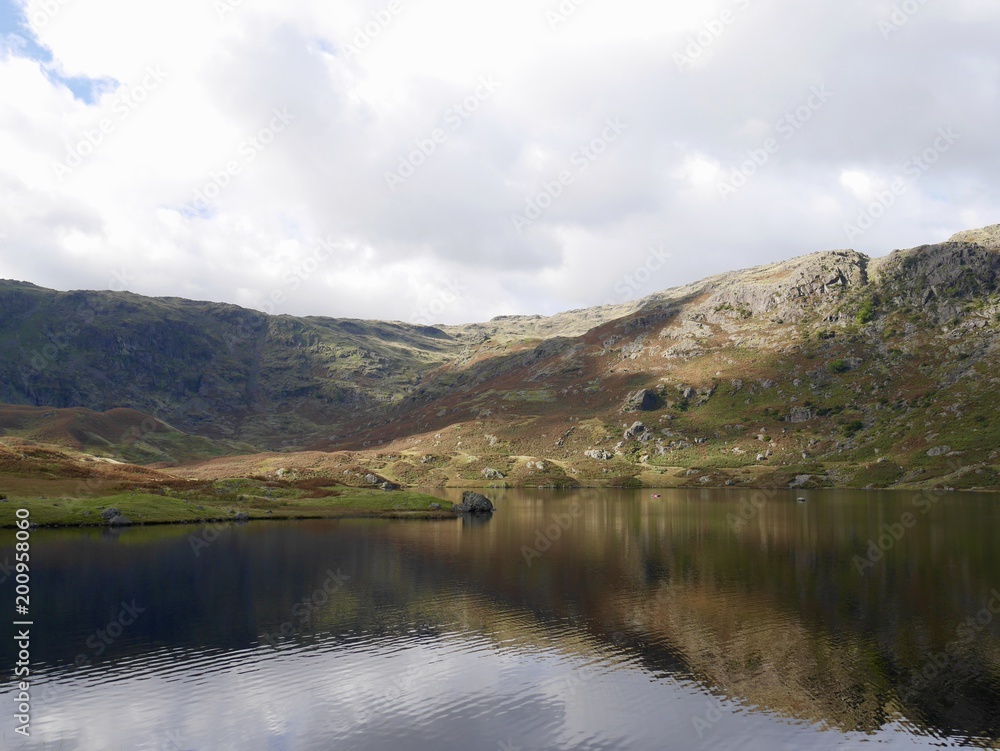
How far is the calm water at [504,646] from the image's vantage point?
31562 mm

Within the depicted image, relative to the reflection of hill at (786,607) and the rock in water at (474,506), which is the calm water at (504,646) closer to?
the reflection of hill at (786,607)

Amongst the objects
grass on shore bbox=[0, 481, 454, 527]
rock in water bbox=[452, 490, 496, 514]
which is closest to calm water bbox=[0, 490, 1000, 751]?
grass on shore bbox=[0, 481, 454, 527]

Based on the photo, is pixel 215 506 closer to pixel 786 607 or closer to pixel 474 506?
pixel 474 506

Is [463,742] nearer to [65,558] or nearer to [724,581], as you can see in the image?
[724,581]

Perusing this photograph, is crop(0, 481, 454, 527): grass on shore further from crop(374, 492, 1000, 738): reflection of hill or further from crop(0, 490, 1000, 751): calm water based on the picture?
crop(374, 492, 1000, 738): reflection of hill

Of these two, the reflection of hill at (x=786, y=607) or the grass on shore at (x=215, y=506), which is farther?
the grass on shore at (x=215, y=506)

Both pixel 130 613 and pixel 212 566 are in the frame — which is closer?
pixel 130 613

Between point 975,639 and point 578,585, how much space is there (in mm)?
32146

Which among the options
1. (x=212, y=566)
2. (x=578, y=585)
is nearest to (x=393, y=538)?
(x=212, y=566)

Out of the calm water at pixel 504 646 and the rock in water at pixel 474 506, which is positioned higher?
the calm water at pixel 504 646

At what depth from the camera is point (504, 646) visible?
145ft

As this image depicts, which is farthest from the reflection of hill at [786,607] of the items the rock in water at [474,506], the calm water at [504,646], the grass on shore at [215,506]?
the rock in water at [474,506]

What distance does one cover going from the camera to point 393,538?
93.9m

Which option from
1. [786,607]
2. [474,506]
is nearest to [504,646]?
[786,607]
